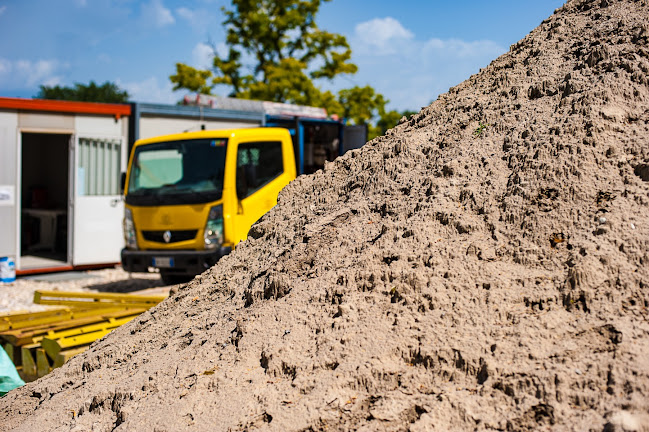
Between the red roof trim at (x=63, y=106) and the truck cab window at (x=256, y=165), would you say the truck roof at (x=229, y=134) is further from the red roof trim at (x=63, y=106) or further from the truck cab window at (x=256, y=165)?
the red roof trim at (x=63, y=106)

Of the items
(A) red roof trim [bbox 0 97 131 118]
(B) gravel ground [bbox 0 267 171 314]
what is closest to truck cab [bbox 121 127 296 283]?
(B) gravel ground [bbox 0 267 171 314]

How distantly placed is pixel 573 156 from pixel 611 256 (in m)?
0.68

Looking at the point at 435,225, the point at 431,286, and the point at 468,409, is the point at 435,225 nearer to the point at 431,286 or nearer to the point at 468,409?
the point at 431,286

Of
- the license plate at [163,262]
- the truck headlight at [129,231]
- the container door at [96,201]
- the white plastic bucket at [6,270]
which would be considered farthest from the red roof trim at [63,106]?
the license plate at [163,262]

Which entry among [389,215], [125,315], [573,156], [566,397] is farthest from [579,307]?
[125,315]

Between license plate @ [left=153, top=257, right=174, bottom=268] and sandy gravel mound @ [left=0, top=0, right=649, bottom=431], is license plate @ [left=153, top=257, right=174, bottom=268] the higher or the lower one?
the lower one

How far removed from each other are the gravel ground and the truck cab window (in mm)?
2443

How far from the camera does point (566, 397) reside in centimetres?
227

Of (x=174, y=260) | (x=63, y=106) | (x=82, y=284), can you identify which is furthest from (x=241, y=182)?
(x=63, y=106)

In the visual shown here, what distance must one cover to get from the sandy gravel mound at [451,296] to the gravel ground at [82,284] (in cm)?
677

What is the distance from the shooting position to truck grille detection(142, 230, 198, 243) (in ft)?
31.6

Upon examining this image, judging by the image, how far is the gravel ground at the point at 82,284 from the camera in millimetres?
10545

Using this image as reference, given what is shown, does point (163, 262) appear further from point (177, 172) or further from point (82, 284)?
point (82, 284)

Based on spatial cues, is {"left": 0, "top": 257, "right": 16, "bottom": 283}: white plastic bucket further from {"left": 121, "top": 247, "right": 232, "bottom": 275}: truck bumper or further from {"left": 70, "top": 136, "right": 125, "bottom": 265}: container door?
{"left": 121, "top": 247, "right": 232, "bottom": 275}: truck bumper
